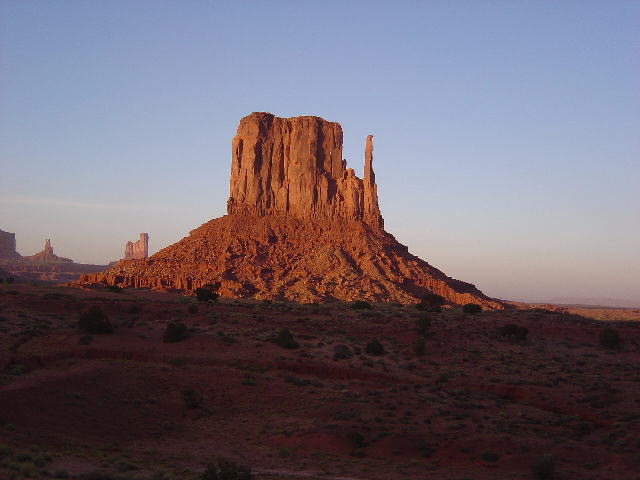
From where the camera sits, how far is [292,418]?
30594 millimetres

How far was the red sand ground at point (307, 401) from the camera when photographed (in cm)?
2436

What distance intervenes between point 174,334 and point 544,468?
26135 mm

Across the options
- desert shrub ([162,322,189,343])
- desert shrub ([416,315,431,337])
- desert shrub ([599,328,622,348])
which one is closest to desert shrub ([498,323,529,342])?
desert shrub ([599,328,622,348])

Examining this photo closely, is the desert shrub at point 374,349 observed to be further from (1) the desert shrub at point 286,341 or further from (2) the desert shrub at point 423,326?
(2) the desert shrub at point 423,326

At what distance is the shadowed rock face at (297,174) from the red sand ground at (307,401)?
54457 mm

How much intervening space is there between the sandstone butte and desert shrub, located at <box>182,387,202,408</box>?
163ft

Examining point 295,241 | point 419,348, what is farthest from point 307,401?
point 295,241

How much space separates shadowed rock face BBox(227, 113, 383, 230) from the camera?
105000 mm

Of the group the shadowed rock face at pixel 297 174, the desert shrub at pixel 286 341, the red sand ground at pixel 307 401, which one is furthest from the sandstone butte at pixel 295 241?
the desert shrub at pixel 286 341

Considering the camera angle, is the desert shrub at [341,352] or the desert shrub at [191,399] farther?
the desert shrub at [341,352]

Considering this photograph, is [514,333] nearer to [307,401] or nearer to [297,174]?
[307,401]

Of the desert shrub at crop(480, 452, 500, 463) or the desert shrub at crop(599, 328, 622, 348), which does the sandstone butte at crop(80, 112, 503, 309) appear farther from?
the desert shrub at crop(480, 452, 500, 463)

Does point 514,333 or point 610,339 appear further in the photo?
point 514,333

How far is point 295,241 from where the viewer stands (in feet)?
330
